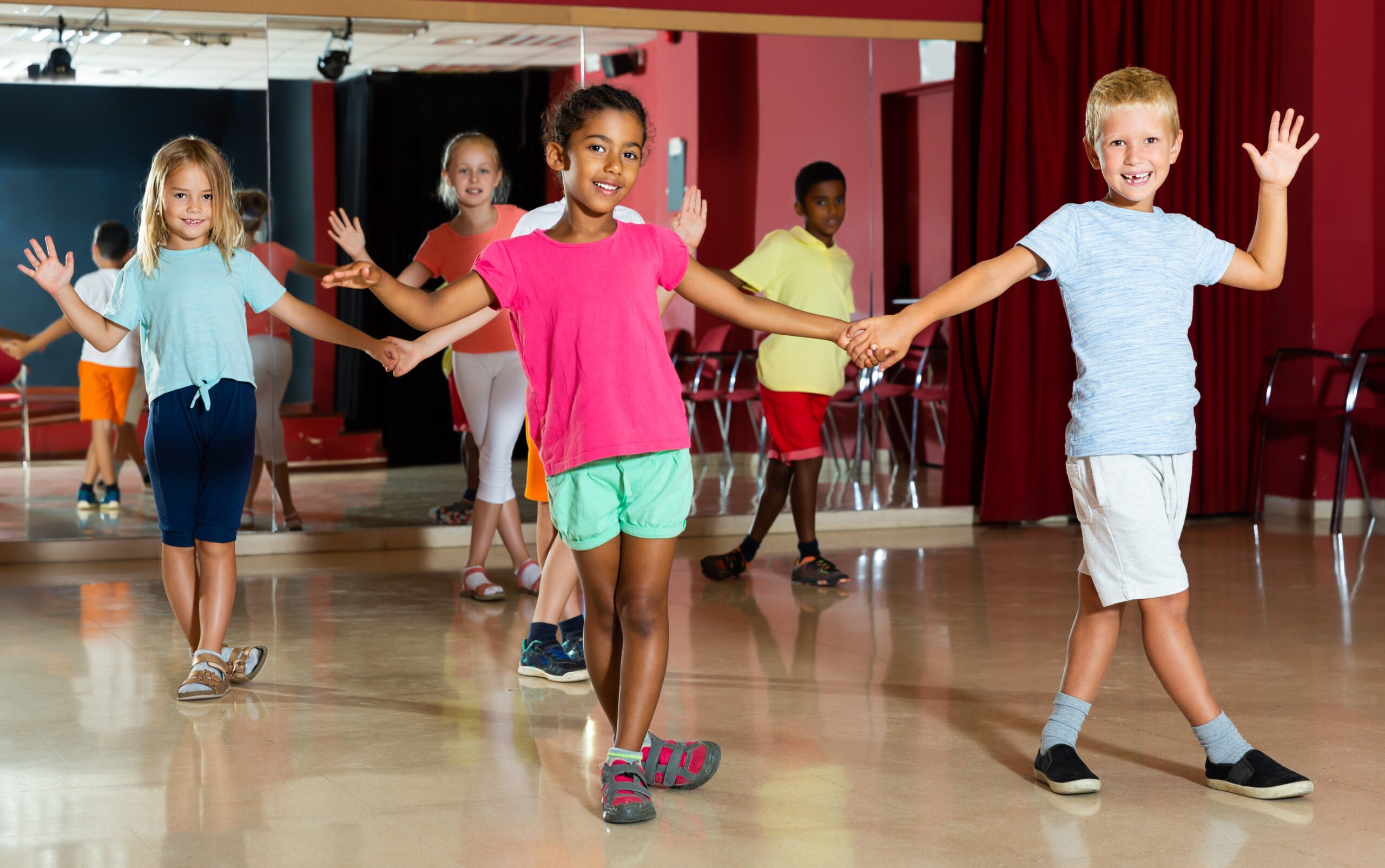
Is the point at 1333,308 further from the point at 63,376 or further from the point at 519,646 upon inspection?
the point at 63,376

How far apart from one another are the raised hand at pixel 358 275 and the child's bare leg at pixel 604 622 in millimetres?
544

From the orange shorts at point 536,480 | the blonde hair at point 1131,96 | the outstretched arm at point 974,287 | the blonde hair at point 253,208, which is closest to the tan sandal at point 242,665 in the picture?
the orange shorts at point 536,480

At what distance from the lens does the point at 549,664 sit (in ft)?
10.8

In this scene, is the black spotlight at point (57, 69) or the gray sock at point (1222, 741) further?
the black spotlight at point (57, 69)

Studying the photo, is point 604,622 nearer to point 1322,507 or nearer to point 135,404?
point 135,404

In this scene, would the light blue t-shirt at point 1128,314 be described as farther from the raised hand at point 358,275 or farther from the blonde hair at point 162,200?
the blonde hair at point 162,200

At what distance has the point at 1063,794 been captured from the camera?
241cm

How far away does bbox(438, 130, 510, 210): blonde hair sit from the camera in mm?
4562

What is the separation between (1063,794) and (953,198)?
4.01 meters

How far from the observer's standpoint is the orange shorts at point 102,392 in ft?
18.2

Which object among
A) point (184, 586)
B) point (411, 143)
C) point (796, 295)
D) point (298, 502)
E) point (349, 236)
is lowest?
point (298, 502)

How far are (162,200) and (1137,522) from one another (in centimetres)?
208

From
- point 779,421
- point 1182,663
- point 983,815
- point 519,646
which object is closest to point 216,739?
point 519,646

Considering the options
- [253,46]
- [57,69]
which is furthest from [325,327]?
[57,69]
